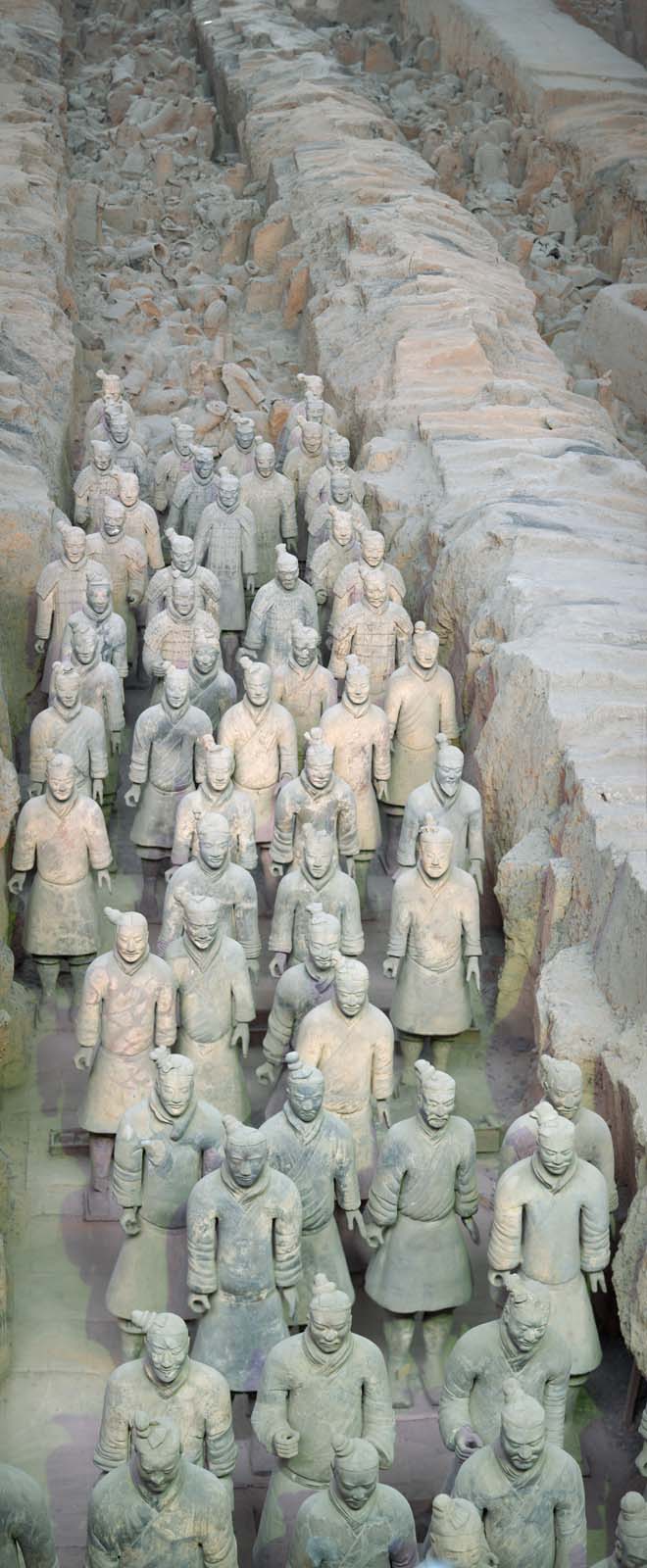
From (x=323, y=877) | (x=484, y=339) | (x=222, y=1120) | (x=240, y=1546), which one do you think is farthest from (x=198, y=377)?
(x=240, y=1546)

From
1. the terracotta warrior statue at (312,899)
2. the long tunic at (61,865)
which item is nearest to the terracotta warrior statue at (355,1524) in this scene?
the terracotta warrior statue at (312,899)

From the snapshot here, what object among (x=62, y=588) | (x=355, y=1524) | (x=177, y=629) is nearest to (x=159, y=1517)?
(x=355, y=1524)

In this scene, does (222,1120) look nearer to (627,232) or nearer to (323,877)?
(323,877)

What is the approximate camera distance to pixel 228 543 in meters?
9.98

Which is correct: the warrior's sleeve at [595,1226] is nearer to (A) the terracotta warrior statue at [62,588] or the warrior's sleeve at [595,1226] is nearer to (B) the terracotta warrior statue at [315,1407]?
(B) the terracotta warrior statue at [315,1407]

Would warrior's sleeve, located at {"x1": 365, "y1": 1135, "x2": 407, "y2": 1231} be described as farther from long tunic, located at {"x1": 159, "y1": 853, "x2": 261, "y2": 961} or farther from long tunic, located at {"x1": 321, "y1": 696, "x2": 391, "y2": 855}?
long tunic, located at {"x1": 321, "y1": 696, "x2": 391, "y2": 855}

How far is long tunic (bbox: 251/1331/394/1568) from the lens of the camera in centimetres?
514

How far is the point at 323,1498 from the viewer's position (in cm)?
475

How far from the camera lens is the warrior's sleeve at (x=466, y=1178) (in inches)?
236

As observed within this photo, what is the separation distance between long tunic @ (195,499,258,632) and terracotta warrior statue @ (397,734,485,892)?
2544 millimetres

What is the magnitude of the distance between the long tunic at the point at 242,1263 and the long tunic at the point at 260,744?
105 inches

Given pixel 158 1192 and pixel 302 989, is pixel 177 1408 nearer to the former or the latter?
pixel 158 1192

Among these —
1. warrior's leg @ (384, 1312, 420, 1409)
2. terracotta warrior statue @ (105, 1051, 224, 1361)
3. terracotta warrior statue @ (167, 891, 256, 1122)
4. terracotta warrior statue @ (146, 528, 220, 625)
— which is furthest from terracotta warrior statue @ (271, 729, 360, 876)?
warrior's leg @ (384, 1312, 420, 1409)

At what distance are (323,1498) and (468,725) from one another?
179 inches
